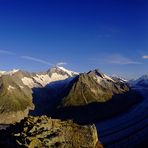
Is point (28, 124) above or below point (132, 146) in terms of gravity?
above

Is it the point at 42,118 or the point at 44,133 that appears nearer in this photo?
the point at 44,133

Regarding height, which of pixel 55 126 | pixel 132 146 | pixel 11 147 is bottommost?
pixel 132 146

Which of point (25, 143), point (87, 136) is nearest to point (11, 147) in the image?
point (25, 143)

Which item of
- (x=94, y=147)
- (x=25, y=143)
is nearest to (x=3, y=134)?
(x=25, y=143)

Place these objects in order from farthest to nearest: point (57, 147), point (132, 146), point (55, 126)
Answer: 1. point (132, 146)
2. point (55, 126)
3. point (57, 147)

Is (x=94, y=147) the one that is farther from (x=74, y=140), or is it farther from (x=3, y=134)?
(x=3, y=134)

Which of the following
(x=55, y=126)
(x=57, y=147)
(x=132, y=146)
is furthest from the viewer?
(x=132, y=146)
